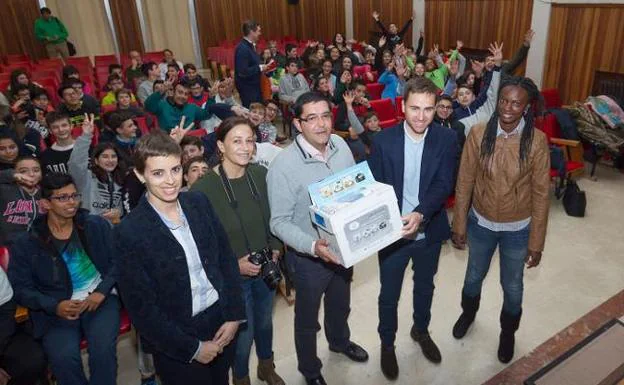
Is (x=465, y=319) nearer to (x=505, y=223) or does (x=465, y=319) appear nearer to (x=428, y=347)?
(x=428, y=347)

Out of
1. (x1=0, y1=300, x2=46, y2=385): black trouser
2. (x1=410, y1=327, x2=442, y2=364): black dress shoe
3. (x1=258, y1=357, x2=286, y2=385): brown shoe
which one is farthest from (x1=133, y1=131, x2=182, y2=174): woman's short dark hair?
(x1=410, y1=327, x2=442, y2=364): black dress shoe

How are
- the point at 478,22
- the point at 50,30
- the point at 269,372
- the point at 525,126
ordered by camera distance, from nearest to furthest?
the point at 525,126, the point at 269,372, the point at 478,22, the point at 50,30

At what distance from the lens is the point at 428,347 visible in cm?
264

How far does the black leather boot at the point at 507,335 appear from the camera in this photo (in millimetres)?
2508

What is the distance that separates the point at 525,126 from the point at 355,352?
1.64 m

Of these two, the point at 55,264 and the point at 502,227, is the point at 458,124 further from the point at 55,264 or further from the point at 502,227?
the point at 55,264

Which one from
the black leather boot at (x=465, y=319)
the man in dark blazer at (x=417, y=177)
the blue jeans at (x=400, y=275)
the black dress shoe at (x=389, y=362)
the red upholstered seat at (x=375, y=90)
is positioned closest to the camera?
the man in dark blazer at (x=417, y=177)

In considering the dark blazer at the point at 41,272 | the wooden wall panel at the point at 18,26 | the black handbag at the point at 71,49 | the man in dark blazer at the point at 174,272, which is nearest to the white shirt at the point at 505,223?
the man in dark blazer at the point at 174,272

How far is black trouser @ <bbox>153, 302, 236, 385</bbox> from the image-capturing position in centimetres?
173

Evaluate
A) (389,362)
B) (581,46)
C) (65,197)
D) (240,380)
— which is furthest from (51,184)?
(581,46)

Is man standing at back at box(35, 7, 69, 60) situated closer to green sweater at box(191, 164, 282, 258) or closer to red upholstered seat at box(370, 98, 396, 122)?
red upholstered seat at box(370, 98, 396, 122)

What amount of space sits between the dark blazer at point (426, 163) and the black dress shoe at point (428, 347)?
0.87m

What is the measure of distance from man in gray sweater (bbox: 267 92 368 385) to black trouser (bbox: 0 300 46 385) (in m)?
1.31

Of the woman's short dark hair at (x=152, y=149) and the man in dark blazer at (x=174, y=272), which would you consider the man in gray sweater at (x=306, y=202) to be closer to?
the man in dark blazer at (x=174, y=272)
